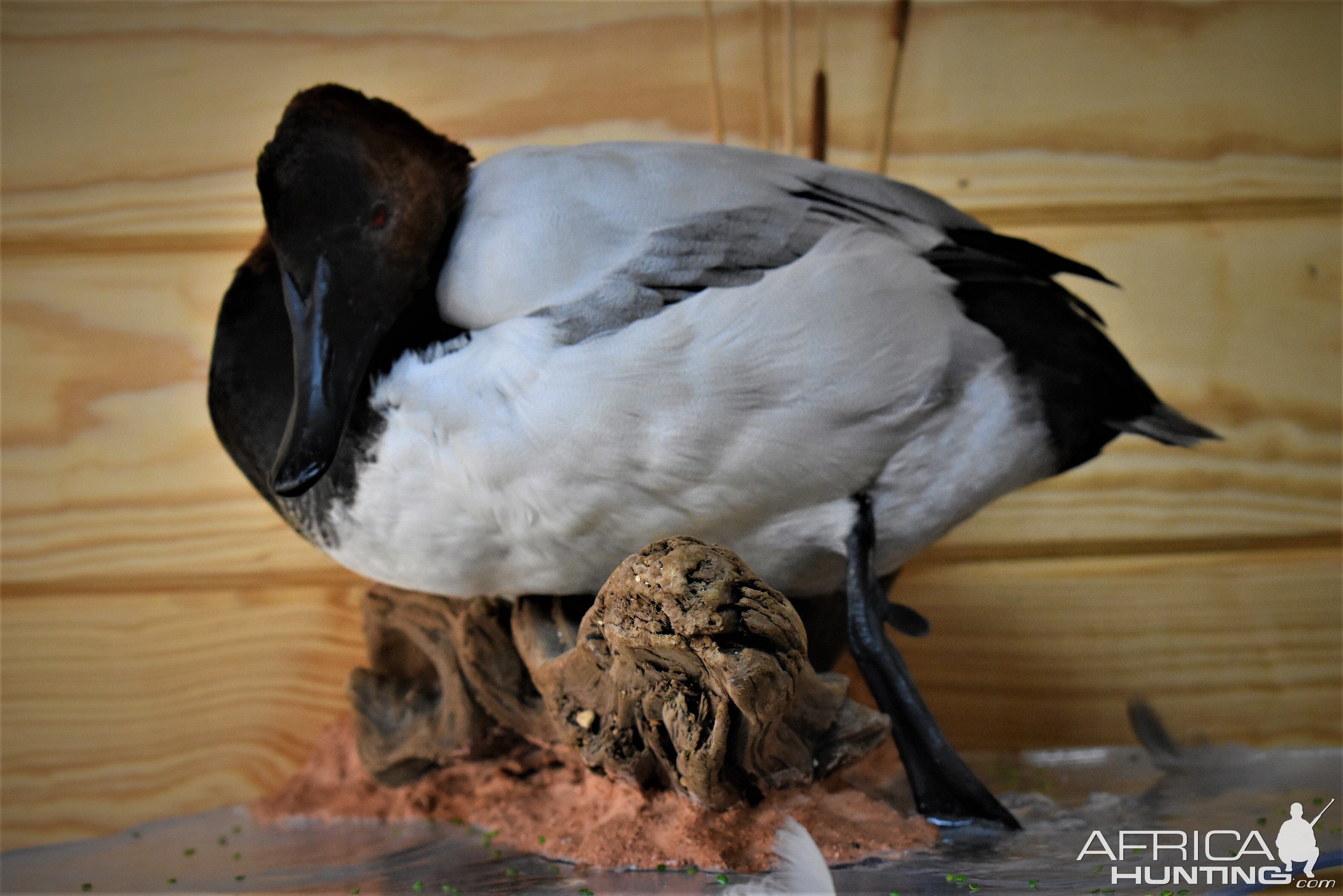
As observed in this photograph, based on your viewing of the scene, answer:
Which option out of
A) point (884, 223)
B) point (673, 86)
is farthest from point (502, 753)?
point (673, 86)

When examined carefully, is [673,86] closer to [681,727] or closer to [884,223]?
[884,223]

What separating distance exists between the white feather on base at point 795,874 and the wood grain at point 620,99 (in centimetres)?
70

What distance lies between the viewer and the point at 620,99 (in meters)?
1.04

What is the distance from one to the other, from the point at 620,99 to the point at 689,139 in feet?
0.27

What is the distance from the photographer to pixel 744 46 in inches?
40.9

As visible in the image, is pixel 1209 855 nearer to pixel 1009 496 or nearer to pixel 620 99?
pixel 1009 496

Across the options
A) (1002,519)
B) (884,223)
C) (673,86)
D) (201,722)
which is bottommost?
(201,722)

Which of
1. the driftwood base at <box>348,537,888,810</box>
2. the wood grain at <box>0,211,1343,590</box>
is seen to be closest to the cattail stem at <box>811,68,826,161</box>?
the wood grain at <box>0,211,1343,590</box>

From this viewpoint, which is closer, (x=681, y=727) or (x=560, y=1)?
(x=681, y=727)

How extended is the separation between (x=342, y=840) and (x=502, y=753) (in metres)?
0.13

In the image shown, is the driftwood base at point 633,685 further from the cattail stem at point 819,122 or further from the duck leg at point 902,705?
the cattail stem at point 819,122

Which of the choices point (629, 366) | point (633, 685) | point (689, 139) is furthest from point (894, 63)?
point (633, 685)

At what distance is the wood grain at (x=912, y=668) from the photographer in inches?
40.1

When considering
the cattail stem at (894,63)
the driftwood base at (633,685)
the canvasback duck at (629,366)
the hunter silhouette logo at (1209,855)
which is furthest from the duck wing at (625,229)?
the hunter silhouette logo at (1209,855)
